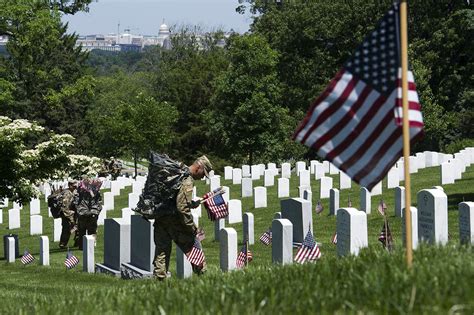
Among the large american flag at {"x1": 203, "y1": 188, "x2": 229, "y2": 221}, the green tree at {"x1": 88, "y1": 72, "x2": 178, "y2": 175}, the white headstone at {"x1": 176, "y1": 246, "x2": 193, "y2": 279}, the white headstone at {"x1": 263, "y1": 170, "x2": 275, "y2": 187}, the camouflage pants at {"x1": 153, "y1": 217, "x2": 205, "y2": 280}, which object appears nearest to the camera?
the camouflage pants at {"x1": 153, "y1": 217, "x2": 205, "y2": 280}

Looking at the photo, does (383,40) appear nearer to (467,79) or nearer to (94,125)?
(467,79)

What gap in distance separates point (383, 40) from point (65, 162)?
62.2ft

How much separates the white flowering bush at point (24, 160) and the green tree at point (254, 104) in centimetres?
3003

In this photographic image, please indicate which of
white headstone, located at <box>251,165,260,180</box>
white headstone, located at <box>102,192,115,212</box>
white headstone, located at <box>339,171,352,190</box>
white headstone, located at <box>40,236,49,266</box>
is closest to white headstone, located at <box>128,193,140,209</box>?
white headstone, located at <box>102,192,115,212</box>

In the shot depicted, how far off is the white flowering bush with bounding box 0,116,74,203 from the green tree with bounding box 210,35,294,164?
30035mm

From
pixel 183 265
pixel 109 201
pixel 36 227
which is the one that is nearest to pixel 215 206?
pixel 183 265

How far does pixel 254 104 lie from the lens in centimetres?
5678

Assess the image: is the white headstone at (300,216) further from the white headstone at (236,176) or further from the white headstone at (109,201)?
the white headstone at (236,176)

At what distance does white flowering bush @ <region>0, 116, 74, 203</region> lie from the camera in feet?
80.4

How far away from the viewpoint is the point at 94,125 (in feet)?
281

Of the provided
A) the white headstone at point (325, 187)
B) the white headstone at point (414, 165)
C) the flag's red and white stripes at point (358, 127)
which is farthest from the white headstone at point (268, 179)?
the flag's red and white stripes at point (358, 127)

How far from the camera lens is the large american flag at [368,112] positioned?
834 centimetres

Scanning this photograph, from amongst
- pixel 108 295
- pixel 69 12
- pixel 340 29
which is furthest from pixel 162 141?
pixel 108 295

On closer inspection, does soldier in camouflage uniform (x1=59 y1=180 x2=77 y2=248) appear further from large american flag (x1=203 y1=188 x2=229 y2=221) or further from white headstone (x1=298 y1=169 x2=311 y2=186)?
large american flag (x1=203 y1=188 x2=229 y2=221)
